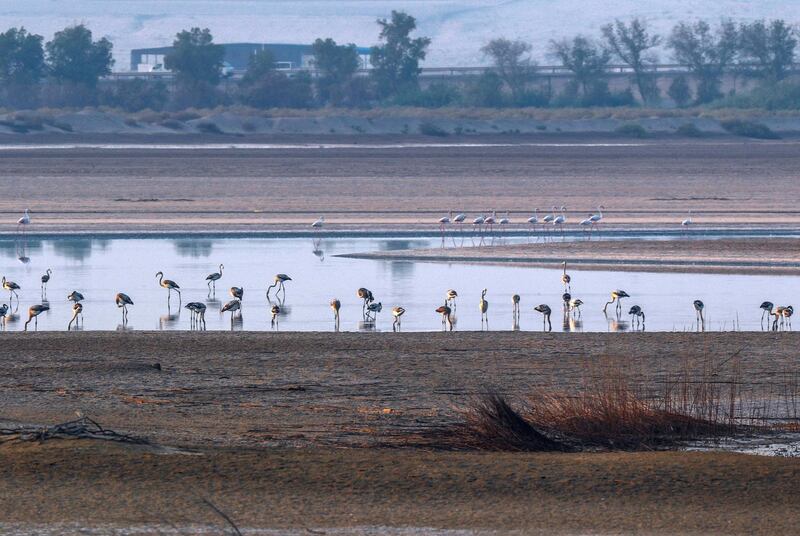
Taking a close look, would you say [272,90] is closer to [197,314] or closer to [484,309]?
[197,314]

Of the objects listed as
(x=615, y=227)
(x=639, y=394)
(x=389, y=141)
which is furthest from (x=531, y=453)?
(x=389, y=141)

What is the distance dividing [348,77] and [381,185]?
62.6 metres

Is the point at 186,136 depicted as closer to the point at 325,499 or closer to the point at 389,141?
the point at 389,141

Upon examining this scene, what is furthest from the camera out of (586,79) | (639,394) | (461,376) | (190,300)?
(586,79)

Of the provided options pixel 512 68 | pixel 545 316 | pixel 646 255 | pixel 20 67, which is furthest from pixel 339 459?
pixel 512 68

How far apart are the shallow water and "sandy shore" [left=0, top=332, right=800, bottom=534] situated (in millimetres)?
4143

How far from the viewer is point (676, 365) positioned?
15.5 metres

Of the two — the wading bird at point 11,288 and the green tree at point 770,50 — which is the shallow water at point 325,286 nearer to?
A: the wading bird at point 11,288

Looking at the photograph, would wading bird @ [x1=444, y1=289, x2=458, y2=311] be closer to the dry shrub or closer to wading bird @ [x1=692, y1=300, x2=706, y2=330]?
wading bird @ [x1=692, y1=300, x2=706, y2=330]

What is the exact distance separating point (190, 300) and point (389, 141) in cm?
5347

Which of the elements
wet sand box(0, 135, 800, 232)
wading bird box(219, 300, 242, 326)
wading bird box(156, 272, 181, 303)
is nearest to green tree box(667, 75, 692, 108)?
wet sand box(0, 135, 800, 232)

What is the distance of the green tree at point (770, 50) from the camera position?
119m

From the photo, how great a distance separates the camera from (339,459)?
10.2 m

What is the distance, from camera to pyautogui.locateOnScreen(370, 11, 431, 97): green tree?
363 feet
